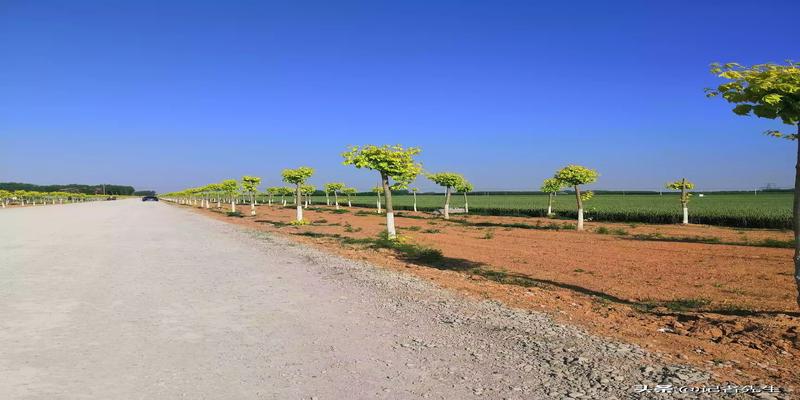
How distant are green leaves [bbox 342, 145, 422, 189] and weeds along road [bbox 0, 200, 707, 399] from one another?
989cm

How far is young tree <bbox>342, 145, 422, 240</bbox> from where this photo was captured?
66.3 ft

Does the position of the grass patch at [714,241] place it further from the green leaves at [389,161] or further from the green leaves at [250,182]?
the green leaves at [250,182]

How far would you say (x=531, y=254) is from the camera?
1659 centimetres

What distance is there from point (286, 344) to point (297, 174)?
97.4 ft

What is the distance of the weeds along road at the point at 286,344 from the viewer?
4555 mm

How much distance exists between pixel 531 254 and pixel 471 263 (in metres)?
3.34

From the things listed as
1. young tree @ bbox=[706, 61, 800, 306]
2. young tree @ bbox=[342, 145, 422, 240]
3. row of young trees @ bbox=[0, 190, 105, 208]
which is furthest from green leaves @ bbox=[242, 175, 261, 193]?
row of young trees @ bbox=[0, 190, 105, 208]

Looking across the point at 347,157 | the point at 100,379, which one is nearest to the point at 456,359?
the point at 100,379

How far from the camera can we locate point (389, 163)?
20469 millimetres

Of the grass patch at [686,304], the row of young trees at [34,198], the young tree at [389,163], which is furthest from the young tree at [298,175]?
the row of young trees at [34,198]

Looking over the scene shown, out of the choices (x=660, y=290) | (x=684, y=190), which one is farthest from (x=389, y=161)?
(x=684, y=190)

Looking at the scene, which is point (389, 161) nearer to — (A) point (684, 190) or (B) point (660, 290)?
(B) point (660, 290)

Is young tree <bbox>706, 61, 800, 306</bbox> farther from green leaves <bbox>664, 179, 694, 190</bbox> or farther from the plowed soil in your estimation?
green leaves <bbox>664, 179, 694, 190</bbox>

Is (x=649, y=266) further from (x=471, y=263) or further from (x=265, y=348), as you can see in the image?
(x=265, y=348)
